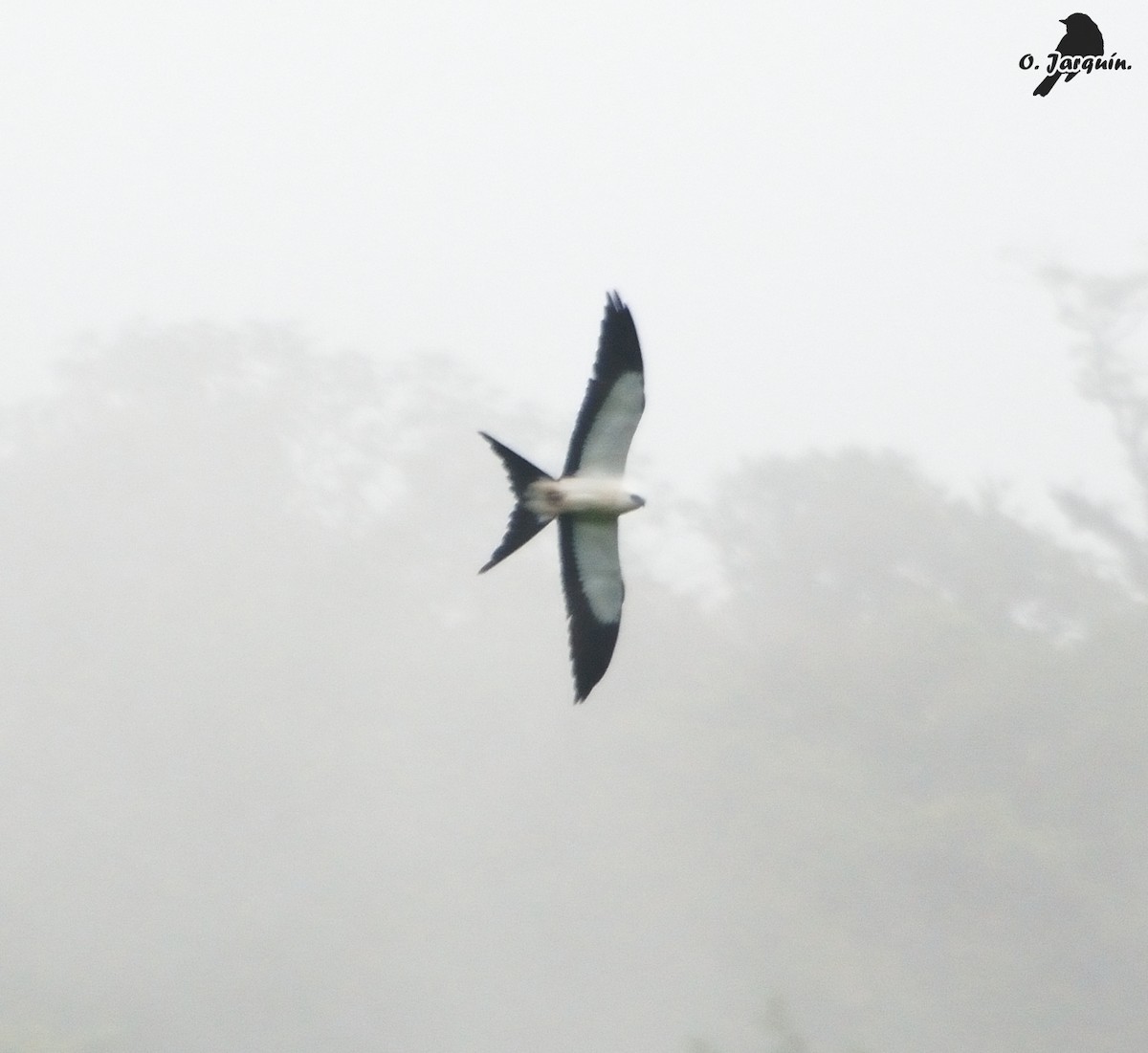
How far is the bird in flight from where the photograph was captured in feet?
23.3

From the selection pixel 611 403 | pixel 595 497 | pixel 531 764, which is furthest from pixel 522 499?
pixel 531 764

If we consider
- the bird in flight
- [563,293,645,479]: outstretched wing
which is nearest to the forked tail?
the bird in flight

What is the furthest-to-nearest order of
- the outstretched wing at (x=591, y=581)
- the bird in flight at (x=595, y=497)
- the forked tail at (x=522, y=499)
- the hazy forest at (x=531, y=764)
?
the hazy forest at (x=531, y=764)
the outstretched wing at (x=591, y=581)
the bird in flight at (x=595, y=497)
the forked tail at (x=522, y=499)

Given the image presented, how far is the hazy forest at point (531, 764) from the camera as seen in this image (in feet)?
81.6

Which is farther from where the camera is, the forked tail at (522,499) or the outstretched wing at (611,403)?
the outstretched wing at (611,403)

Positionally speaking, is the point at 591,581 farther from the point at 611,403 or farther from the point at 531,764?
the point at 531,764

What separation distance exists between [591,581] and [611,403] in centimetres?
82

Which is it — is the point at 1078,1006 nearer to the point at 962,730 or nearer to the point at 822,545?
the point at 962,730

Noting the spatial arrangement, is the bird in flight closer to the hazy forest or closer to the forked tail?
the forked tail

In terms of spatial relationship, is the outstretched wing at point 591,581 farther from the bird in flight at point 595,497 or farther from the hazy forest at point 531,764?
the hazy forest at point 531,764

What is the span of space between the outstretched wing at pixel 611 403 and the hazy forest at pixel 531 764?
1409 centimetres

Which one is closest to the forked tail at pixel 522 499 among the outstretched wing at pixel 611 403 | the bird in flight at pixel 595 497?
the bird in flight at pixel 595 497

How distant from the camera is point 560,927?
31.2m

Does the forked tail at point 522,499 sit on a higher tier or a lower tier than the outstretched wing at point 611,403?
lower
